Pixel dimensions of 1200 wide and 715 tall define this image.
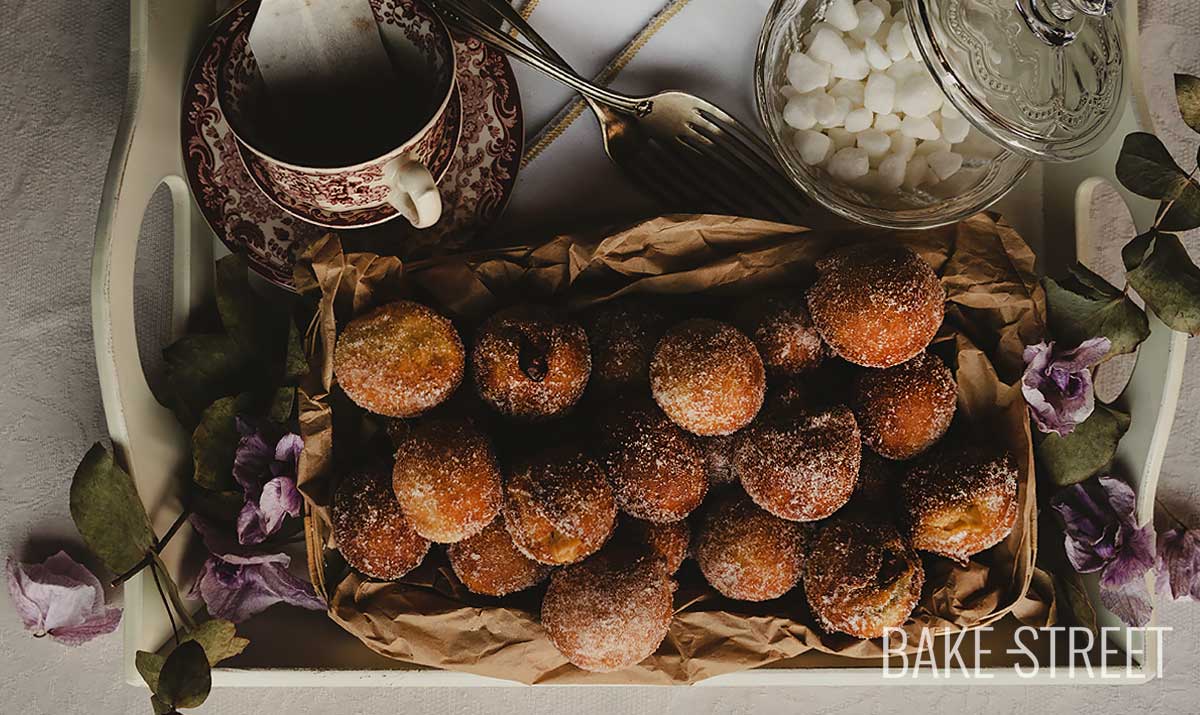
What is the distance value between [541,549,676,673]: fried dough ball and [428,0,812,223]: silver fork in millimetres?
364

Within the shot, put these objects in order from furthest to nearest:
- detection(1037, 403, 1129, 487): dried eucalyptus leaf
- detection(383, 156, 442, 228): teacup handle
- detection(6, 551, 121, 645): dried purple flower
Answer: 1. detection(6, 551, 121, 645): dried purple flower
2. detection(1037, 403, 1129, 487): dried eucalyptus leaf
3. detection(383, 156, 442, 228): teacup handle

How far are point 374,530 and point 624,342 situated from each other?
0.85 ft

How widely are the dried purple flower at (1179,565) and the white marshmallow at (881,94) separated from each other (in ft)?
1.84

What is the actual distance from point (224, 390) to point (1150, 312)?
2.72 feet

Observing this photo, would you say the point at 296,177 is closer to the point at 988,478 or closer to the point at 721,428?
the point at 721,428

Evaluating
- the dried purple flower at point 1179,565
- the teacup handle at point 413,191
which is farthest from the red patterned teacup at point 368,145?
the dried purple flower at point 1179,565

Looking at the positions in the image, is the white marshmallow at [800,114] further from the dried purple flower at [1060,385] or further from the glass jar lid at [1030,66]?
the dried purple flower at [1060,385]

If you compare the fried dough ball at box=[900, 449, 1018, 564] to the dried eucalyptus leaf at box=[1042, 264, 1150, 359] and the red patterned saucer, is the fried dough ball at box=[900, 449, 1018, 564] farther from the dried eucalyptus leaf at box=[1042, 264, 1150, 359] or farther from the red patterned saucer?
the red patterned saucer

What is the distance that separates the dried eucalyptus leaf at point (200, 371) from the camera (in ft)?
2.73

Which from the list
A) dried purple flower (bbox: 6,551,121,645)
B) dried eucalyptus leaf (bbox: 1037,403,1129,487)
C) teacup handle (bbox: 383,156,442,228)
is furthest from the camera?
dried purple flower (bbox: 6,551,121,645)

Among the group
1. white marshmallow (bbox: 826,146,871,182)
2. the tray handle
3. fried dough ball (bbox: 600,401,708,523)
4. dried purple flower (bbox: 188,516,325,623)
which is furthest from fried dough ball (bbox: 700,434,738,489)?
the tray handle

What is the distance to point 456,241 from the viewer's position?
879 millimetres

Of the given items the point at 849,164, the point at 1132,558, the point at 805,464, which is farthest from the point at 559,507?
the point at 1132,558

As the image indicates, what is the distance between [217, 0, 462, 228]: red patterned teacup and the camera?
733mm
